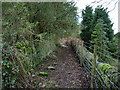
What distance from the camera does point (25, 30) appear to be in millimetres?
3248

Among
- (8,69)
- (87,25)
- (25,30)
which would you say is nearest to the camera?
(8,69)

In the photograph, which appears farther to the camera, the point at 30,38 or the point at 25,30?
the point at 30,38

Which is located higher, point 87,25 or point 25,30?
point 87,25

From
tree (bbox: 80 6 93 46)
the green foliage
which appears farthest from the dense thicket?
tree (bbox: 80 6 93 46)

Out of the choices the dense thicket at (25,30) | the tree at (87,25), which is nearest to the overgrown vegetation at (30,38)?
the dense thicket at (25,30)

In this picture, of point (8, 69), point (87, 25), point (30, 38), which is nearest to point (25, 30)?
point (30, 38)

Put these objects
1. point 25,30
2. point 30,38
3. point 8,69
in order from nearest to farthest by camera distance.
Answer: point 8,69 → point 25,30 → point 30,38

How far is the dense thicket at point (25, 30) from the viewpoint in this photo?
230 centimetres

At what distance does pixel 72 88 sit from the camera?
268 cm

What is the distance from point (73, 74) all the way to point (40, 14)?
256 cm

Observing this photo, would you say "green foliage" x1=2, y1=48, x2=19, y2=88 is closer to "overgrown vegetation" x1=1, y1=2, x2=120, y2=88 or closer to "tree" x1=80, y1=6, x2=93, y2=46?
"overgrown vegetation" x1=1, y1=2, x2=120, y2=88

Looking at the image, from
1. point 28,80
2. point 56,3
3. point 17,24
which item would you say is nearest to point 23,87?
point 28,80

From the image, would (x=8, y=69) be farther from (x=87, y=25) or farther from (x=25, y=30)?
(x=87, y=25)

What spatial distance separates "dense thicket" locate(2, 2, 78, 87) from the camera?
7.56 feet
